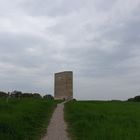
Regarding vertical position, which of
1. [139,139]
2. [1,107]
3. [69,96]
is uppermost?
[69,96]

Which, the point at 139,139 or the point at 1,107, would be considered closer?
the point at 139,139

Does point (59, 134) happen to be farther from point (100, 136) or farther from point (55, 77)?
point (55, 77)

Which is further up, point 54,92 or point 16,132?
point 54,92

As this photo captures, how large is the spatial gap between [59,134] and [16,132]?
2502 millimetres

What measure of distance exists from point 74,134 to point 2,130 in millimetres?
3729

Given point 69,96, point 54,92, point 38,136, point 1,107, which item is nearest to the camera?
point 38,136

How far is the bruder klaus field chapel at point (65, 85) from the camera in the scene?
353ft

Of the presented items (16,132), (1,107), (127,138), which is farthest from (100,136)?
(1,107)

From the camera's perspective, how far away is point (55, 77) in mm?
115875

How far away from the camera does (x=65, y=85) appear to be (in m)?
108

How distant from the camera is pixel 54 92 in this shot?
114750 mm

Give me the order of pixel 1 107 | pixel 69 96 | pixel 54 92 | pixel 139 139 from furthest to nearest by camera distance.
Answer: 1. pixel 54 92
2. pixel 69 96
3. pixel 1 107
4. pixel 139 139

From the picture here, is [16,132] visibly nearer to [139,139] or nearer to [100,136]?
[100,136]

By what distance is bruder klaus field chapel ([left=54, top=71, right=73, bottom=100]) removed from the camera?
107625 mm
